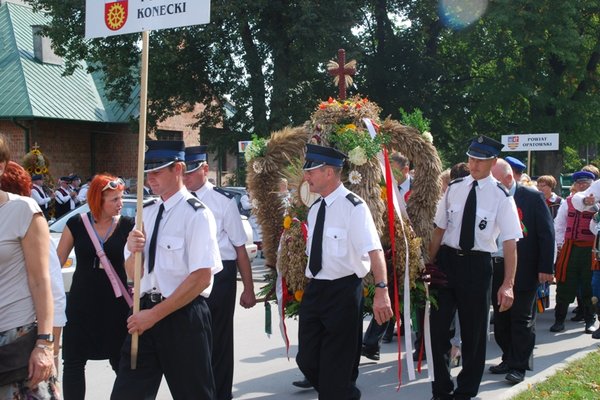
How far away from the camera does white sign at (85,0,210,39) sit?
4.34m

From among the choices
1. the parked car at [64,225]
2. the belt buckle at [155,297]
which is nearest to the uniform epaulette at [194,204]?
the belt buckle at [155,297]

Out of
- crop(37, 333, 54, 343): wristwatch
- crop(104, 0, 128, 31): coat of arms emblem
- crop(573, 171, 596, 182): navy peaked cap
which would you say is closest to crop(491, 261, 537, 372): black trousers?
crop(573, 171, 596, 182): navy peaked cap

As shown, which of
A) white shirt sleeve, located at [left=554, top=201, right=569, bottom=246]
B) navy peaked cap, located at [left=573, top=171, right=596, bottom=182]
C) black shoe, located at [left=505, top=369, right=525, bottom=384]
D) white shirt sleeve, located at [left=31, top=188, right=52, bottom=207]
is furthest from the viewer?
white shirt sleeve, located at [left=31, top=188, right=52, bottom=207]

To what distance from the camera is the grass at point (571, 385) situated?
602 centimetres

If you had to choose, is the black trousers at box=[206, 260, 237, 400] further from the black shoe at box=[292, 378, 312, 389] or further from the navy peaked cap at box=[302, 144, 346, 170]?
the navy peaked cap at box=[302, 144, 346, 170]

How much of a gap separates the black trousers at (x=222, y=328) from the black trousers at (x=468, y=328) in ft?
5.26

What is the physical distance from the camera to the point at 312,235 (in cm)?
528

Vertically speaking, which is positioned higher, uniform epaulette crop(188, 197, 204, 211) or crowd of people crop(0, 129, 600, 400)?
uniform epaulette crop(188, 197, 204, 211)

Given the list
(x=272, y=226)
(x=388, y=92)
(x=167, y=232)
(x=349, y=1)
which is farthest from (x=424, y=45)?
(x=167, y=232)

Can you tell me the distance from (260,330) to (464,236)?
13.7 ft

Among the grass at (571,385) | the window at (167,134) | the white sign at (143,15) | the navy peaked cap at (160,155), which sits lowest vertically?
the grass at (571,385)

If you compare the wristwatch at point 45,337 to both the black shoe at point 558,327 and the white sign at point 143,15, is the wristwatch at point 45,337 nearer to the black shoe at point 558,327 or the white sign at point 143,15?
the white sign at point 143,15

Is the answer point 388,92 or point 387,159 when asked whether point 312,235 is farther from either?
point 388,92

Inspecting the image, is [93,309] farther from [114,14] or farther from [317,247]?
[114,14]
